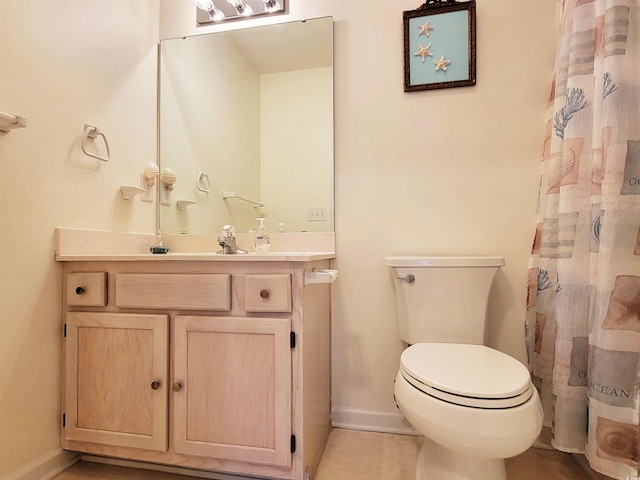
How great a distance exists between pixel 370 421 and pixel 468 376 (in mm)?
746

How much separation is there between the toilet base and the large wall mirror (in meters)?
0.97

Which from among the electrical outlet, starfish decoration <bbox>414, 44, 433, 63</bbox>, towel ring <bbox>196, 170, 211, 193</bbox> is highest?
starfish decoration <bbox>414, 44, 433, 63</bbox>

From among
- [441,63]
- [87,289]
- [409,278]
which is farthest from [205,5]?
[409,278]

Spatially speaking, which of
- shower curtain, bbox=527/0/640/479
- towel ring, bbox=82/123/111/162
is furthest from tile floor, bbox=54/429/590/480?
towel ring, bbox=82/123/111/162

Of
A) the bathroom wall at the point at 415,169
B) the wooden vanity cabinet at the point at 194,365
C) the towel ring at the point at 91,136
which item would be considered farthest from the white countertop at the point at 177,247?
the towel ring at the point at 91,136

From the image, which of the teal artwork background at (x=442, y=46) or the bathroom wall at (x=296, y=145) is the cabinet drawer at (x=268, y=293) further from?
the teal artwork background at (x=442, y=46)

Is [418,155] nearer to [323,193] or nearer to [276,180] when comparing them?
[323,193]

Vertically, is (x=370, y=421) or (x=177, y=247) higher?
(x=177, y=247)

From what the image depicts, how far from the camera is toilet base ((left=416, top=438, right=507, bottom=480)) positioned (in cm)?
95

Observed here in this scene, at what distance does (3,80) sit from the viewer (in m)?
1.00

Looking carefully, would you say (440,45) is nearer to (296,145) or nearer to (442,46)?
(442,46)

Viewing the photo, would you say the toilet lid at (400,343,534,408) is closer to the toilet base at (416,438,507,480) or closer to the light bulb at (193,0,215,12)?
the toilet base at (416,438,507,480)

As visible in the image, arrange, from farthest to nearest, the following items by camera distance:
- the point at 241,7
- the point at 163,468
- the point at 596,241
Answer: the point at 241,7
the point at 163,468
the point at 596,241

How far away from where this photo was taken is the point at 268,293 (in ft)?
3.32
